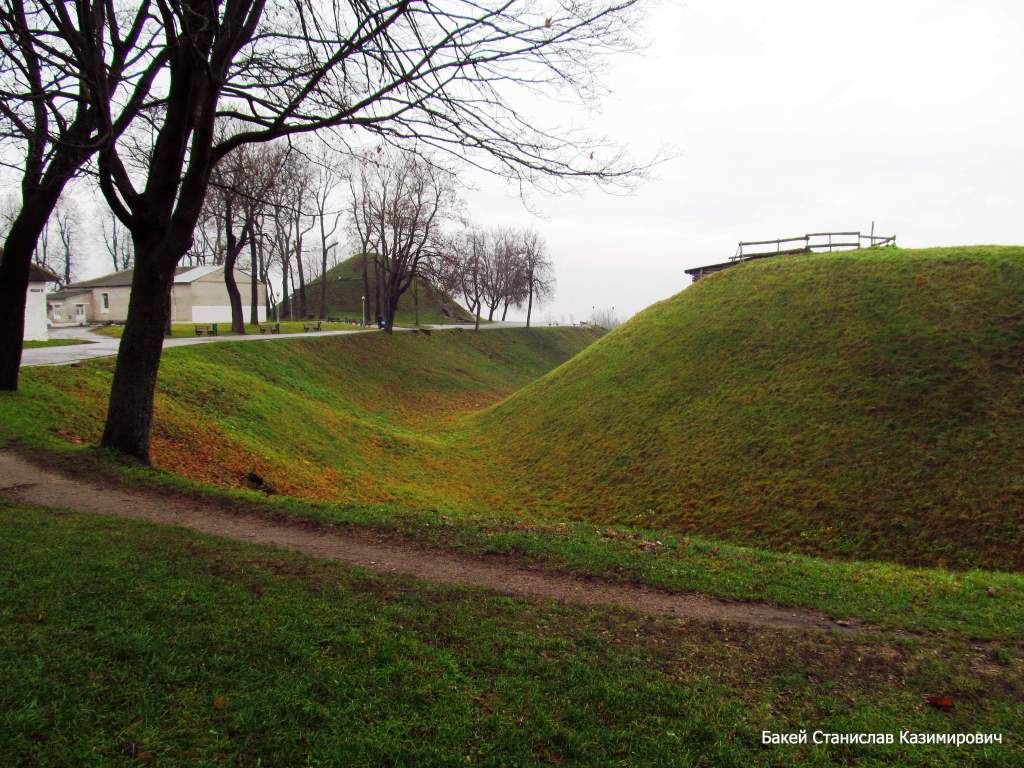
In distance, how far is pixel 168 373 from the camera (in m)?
17.8

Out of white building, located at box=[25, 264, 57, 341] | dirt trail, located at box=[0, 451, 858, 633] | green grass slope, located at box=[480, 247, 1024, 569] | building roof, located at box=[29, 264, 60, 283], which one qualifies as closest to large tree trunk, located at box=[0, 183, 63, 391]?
dirt trail, located at box=[0, 451, 858, 633]

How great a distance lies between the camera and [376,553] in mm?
6961

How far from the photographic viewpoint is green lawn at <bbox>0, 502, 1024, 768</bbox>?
131 inches

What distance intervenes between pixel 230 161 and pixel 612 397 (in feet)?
73.2

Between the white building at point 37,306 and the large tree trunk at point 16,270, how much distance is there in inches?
689

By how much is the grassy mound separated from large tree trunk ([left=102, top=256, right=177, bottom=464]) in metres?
1.14

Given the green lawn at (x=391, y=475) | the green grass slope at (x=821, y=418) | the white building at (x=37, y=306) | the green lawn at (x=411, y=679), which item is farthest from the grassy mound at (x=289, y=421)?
the white building at (x=37, y=306)

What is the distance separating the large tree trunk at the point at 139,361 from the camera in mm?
9680

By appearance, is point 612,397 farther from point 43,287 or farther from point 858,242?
point 43,287

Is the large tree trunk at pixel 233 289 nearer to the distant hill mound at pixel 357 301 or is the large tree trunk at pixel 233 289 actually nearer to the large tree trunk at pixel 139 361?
the large tree trunk at pixel 139 361

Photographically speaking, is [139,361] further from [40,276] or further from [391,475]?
[40,276]

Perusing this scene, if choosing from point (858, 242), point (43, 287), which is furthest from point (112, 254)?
point (858, 242)

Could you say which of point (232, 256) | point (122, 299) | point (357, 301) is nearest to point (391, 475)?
point (232, 256)

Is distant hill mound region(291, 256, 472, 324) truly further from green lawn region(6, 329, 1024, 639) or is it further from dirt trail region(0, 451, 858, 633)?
dirt trail region(0, 451, 858, 633)
